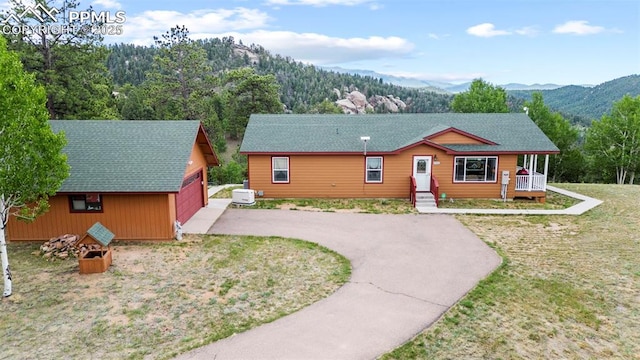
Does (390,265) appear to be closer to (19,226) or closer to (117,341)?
(117,341)

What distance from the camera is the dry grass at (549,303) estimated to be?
7195 millimetres

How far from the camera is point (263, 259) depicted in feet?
38.3

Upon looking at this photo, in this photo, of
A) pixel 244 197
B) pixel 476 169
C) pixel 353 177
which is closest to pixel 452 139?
pixel 476 169

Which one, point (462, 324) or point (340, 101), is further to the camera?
point (340, 101)

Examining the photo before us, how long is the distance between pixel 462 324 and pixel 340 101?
305ft

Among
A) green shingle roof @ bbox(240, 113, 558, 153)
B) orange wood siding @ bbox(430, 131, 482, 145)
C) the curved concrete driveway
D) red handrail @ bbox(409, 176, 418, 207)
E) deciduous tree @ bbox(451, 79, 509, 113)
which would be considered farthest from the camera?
deciduous tree @ bbox(451, 79, 509, 113)

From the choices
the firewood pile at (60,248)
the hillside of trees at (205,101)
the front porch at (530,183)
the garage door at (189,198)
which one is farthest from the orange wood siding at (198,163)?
the front porch at (530,183)

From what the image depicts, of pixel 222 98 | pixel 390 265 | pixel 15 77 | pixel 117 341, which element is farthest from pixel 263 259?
pixel 222 98

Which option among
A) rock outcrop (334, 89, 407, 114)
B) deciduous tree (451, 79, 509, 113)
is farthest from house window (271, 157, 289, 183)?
rock outcrop (334, 89, 407, 114)

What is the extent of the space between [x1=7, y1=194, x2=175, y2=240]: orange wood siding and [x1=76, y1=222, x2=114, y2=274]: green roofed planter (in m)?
1.56

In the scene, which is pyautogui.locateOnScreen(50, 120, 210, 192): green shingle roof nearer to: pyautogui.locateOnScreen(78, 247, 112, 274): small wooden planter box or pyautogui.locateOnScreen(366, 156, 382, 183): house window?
pyautogui.locateOnScreen(78, 247, 112, 274): small wooden planter box

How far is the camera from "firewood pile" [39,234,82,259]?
11.7 metres

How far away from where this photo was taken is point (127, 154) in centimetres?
1420

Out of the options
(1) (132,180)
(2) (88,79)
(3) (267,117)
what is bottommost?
(1) (132,180)
